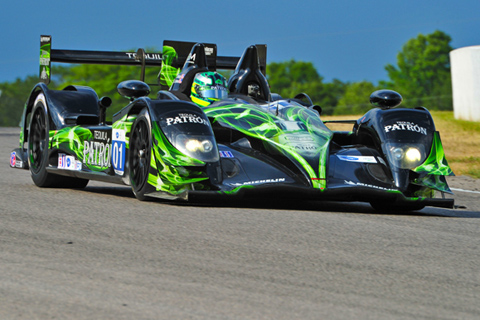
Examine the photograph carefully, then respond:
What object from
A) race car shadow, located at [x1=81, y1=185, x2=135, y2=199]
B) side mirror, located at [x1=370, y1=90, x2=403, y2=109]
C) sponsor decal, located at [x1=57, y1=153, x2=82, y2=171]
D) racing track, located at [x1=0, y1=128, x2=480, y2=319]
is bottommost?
racing track, located at [x1=0, y1=128, x2=480, y2=319]

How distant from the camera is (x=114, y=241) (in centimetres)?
498

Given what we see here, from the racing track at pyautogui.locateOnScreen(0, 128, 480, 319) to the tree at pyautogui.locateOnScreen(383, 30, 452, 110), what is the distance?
90.3 metres

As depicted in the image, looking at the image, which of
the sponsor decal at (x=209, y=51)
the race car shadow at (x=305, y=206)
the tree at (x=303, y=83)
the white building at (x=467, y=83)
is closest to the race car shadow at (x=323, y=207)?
the race car shadow at (x=305, y=206)

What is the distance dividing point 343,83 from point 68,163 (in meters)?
105

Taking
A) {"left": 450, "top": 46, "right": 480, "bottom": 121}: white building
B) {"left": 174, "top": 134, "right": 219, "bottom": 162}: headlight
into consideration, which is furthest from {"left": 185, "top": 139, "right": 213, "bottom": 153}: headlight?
{"left": 450, "top": 46, "right": 480, "bottom": 121}: white building

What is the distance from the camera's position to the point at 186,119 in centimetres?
691

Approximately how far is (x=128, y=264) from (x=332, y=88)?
106 m

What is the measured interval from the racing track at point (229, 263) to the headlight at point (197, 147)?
43cm

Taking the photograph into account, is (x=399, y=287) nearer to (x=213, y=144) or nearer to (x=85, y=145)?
(x=213, y=144)

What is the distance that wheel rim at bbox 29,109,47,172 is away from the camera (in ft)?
30.0

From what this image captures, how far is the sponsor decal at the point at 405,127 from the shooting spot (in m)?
7.34

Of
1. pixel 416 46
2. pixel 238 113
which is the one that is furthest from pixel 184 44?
pixel 416 46

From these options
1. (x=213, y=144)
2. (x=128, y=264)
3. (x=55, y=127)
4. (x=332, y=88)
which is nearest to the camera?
(x=128, y=264)

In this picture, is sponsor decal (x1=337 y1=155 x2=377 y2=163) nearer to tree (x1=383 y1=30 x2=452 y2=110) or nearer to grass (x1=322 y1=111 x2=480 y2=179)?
grass (x1=322 y1=111 x2=480 y2=179)
